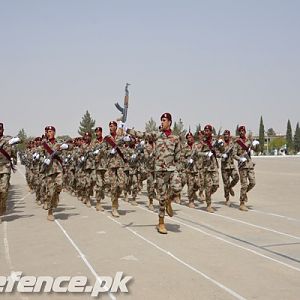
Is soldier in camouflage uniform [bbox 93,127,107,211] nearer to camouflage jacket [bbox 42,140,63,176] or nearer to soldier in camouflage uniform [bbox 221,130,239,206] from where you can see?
camouflage jacket [bbox 42,140,63,176]

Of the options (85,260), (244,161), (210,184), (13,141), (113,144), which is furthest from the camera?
(244,161)

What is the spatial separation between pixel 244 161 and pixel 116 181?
142 inches

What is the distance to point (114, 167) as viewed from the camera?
1190 cm

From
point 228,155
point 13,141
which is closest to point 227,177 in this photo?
point 228,155

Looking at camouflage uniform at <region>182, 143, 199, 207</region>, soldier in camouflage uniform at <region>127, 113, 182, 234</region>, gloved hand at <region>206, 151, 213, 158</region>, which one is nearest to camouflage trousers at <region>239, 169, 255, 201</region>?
gloved hand at <region>206, 151, 213, 158</region>

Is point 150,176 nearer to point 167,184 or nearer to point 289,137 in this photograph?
point 167,184

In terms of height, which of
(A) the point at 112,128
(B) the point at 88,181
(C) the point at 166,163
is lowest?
(B) the point at 88,181

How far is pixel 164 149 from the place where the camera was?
957cm

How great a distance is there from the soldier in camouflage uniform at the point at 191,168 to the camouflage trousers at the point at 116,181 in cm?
291

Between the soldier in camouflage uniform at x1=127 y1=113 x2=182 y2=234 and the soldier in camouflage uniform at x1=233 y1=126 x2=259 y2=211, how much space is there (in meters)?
3.77

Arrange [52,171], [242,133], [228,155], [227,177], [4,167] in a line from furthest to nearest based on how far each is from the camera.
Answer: [227,177] < [228,155] < [242,133] < [52,171] < [4,167]

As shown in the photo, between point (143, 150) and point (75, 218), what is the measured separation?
14.6 ft

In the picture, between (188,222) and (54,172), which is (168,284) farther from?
(54,172)

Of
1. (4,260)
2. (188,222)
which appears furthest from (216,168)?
(4,260)
